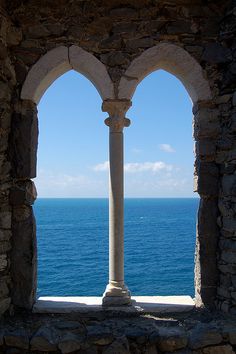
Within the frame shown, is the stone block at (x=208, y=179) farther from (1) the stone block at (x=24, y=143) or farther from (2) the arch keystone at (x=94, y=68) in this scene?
(1) the stone block at (x=24, y=143)

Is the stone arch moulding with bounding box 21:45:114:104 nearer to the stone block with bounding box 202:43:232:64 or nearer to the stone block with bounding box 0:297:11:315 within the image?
the stone block with bounding box 202:43:232:64

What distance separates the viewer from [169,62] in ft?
15.3

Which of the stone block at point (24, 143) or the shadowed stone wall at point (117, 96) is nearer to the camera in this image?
the shadowed stone wall at point (117, 96)

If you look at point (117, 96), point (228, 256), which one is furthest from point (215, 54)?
point (228, 256)

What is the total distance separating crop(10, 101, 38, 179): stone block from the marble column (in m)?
0.89

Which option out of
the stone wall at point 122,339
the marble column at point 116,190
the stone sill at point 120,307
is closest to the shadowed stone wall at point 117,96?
the stone sill at point 120,307

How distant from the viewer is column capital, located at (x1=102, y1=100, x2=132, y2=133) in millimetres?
4559

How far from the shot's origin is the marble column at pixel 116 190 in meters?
4.55

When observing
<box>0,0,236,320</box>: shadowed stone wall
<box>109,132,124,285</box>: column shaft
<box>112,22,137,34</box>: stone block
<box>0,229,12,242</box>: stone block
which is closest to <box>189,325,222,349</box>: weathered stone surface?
<box>0,0,236,320</box>: shadowed stone wall

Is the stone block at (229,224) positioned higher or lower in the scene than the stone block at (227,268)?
higher

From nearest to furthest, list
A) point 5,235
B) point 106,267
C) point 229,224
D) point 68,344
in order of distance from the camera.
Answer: point 68,344
point 229,224
point 5,235
point 106,267

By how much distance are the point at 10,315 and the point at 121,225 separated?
1.63 meters

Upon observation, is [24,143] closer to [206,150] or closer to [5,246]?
[5,246]

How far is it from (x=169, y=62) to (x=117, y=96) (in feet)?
2.49
